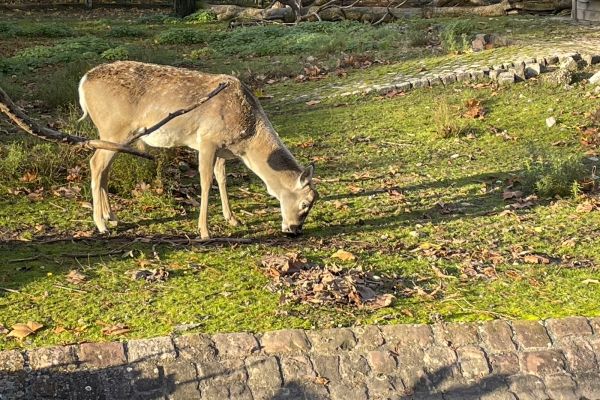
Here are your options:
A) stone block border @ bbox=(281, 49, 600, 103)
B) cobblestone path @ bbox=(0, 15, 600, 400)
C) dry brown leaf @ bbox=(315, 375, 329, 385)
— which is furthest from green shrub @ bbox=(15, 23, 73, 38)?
dry brown leaf @ bbox=(315, 375, 329, 385)

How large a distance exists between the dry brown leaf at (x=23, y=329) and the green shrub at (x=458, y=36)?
Answer: 39.0ft

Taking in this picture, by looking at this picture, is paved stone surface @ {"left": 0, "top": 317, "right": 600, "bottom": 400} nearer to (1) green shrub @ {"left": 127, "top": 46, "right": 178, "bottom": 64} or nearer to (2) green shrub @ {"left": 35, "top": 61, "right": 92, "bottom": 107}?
(2) green shrub @ {"left": 35, "top": 61, "right": 92, "bottom": 107}

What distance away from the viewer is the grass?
6.50 meters

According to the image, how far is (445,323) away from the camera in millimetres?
6297

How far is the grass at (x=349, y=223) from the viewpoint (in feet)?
21.3

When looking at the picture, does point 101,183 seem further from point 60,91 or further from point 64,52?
point 64,52

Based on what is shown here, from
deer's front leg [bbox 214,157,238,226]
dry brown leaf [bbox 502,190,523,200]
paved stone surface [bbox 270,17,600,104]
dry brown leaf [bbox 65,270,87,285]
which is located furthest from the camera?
paved stone surface [bbox 270,17,600,104]

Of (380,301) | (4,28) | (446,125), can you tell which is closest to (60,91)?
(446,125)

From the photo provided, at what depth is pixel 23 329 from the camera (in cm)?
600

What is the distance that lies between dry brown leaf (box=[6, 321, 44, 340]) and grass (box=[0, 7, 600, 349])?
0.17ft

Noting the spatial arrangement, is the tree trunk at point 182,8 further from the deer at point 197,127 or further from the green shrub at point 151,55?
the deer at point 197,127

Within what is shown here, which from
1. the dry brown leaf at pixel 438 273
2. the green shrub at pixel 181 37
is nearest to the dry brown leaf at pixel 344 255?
the dry brown leaf at pixel 438 273

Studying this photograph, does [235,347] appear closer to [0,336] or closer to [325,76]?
[0,336]

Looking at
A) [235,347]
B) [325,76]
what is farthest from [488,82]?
[235,347]
